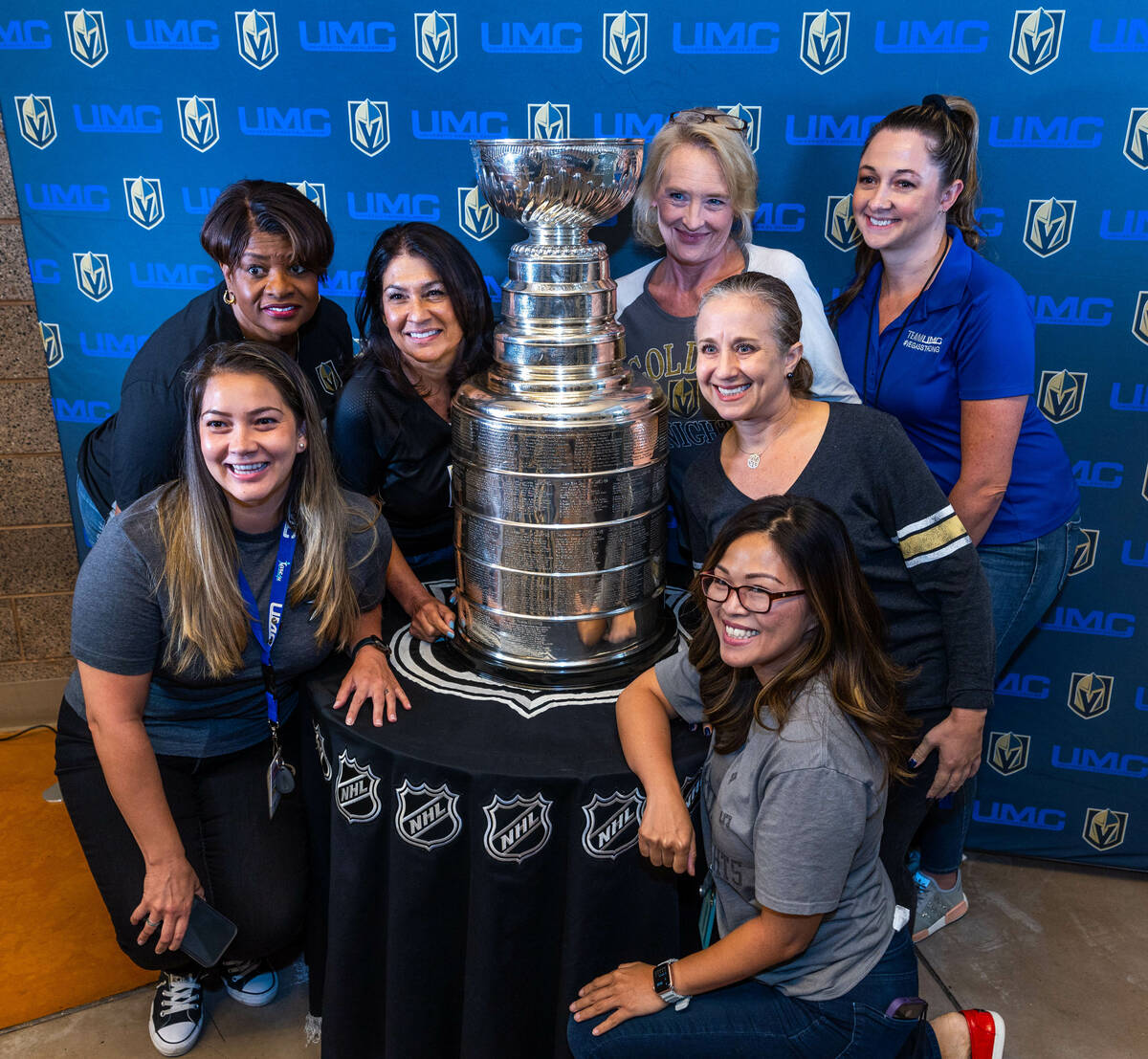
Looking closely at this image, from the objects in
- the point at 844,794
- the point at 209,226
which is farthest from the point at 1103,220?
the point at 209,226

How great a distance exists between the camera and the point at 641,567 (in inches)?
70.7

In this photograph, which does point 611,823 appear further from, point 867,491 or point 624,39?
point 624,39

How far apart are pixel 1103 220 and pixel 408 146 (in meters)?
1.60

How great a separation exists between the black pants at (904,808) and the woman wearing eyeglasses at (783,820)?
9.5 inches

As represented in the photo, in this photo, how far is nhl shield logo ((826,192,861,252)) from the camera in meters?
2.38

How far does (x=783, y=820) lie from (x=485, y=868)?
0.49 meters

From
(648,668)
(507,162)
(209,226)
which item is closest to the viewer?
(507,162)

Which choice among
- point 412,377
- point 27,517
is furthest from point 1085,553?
point 27,517

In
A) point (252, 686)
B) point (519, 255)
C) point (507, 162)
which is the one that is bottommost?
point (252, 686)

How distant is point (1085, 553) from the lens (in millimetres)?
2514

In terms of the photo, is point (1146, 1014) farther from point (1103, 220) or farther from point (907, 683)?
point (1103, 220)

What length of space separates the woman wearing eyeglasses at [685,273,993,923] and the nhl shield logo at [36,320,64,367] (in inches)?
76.0

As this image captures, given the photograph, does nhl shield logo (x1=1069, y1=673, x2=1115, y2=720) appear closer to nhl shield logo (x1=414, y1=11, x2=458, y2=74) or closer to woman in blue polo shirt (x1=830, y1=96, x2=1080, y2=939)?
woman in blue polo shirt (x1=830, y1=96, x2=1080, y2=939)

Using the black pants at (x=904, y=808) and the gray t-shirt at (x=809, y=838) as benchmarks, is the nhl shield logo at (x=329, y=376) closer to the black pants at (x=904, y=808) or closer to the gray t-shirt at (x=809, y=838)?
the gray t-shirt at (x=809, y=838)
